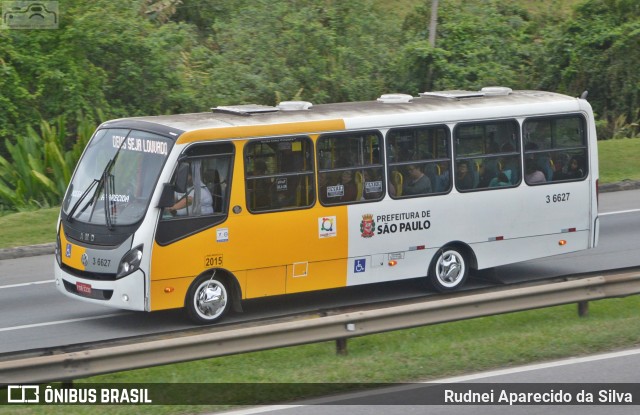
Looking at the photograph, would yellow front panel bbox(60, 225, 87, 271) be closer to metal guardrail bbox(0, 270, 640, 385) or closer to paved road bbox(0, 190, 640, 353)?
paved road bbox(0, 190, 640, 353)

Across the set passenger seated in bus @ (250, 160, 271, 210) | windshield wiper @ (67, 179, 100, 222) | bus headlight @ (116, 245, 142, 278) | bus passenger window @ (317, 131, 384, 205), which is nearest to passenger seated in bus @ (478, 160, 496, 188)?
bus passenger window @ (317, 131, 384, 205)

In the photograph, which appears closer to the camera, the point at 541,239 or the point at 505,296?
the point at 505,296

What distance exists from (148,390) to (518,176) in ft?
23.8

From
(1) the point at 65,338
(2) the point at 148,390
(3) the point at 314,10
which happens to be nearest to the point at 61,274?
(1) the point at 65,338

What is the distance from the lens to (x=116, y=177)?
13336 mm

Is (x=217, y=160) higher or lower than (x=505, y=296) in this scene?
higher

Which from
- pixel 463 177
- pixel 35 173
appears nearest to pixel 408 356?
pixel 463 177

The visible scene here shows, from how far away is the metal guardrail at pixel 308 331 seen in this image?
30.8 feet

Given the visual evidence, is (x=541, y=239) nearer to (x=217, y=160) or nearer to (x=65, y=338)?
(x=217, y=160)

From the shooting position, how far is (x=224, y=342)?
10078 millimetres

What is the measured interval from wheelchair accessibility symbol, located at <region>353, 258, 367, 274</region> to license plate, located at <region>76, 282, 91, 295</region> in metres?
3.31

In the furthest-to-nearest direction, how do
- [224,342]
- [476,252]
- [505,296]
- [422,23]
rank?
[422,23] < [476,252] < [505,296] < [224,342]

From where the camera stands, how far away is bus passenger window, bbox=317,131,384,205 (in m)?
14.1

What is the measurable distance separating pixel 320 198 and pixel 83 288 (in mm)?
3075
